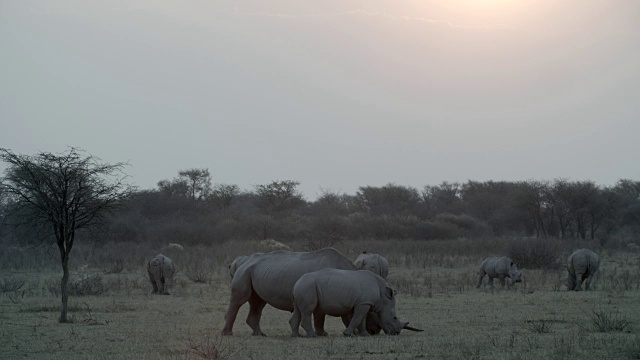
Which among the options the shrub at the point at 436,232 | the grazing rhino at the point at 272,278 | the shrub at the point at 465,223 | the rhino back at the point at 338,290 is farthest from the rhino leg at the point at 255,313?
the shrub at the point at 465,223

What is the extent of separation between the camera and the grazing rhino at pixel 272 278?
15023 millimetres

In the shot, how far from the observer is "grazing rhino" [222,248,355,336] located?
15.0 meters

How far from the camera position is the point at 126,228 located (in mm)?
59750

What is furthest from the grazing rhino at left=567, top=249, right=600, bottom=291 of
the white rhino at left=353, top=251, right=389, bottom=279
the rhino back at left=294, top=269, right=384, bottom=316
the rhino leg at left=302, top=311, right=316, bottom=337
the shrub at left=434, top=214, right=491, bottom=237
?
the shrub at left=434, top=214, right=491, bottom=237

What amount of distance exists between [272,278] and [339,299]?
161cm

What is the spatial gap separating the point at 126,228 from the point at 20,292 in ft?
116

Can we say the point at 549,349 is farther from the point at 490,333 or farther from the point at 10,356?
the point at 10,356

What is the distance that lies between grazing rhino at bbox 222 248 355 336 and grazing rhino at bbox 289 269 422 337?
0.74 m

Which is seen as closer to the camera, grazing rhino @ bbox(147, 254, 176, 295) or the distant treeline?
grazing rhino @ bbox(147, 254, 176, 295)

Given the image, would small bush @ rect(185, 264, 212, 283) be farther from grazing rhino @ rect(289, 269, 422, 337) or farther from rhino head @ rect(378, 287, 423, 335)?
rhino head @ rect(378, 287, 423, 335)

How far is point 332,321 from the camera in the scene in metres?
18.2

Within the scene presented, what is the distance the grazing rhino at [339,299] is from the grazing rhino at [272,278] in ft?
2.43

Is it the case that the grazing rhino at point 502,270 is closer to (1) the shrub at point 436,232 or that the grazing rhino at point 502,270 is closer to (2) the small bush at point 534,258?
(2) the small bush at point 534,258

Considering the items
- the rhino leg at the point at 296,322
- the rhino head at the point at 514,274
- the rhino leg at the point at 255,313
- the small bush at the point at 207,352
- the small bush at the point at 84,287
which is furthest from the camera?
the rhino head at the point at 514,274
